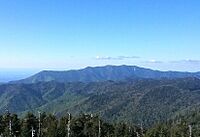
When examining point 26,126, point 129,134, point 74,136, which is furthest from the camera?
point 129,134

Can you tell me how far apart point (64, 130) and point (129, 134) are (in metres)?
22.3

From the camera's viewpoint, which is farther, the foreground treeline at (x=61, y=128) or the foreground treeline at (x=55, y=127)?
the foreground treeline at (x=61, y=128)

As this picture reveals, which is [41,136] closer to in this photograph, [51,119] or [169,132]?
[51,119]

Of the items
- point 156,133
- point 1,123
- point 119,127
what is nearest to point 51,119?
point 1,123

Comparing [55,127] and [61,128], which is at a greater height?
[55,127]

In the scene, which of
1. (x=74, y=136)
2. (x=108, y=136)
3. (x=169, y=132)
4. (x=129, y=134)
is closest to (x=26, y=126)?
(x=74, y=136)

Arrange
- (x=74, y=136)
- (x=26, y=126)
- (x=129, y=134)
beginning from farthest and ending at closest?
(x=129, y=134)
(x=74, y=136)
(x=26, y=126)

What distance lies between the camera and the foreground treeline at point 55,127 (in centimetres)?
10081

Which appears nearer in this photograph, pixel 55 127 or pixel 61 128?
pixel 55 127

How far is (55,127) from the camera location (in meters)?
102

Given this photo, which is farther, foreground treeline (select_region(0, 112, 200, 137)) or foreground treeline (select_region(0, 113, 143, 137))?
foreground treeline (select_region(0, 112, 200, 137))

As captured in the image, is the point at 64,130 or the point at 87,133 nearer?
the point at 64,130

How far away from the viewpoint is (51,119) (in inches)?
4345

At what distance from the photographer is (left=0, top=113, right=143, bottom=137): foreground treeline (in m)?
101
